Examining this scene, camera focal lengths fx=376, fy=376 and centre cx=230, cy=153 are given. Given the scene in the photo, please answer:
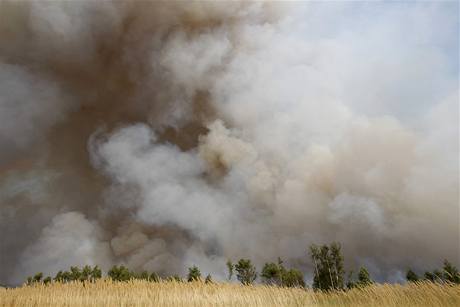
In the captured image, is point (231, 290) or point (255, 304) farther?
point (231, 290)

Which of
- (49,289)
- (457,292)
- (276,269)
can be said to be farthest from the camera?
(276,269)

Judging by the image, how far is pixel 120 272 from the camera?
107m

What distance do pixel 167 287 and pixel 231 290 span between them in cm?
266

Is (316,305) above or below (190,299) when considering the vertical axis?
below

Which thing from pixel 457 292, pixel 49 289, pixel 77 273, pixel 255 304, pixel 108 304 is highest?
pixel 77 273

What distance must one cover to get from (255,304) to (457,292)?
281 inches

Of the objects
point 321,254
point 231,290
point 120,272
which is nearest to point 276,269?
point 321,254

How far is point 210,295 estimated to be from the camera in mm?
14430

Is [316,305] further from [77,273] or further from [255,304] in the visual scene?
[77,273]

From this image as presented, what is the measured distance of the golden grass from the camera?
12961mm

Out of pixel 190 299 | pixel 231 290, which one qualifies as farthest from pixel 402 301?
pixel 190 299

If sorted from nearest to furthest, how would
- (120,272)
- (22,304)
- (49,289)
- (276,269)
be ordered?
(22,304) < (49,289) < (120,272) < (276,269)

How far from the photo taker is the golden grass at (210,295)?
42.5 feet

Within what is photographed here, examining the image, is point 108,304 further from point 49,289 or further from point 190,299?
point 49,289
